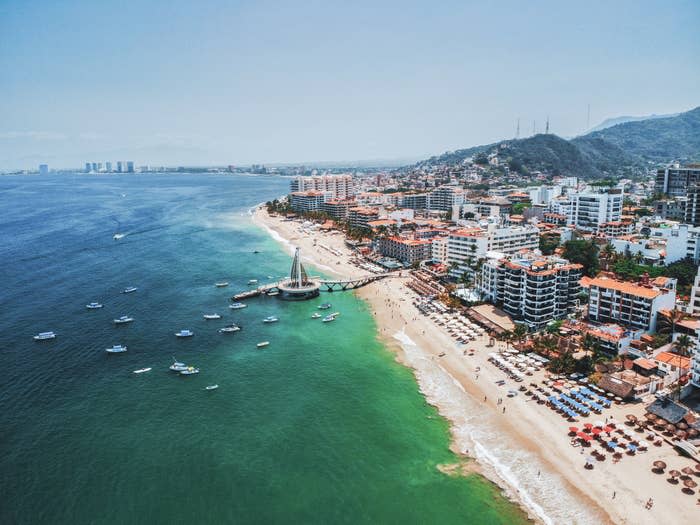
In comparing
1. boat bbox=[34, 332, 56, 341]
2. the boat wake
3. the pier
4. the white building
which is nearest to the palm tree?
the boat wake

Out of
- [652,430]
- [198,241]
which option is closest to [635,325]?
[652,430]

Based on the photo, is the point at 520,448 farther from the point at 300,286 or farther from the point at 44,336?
the point at 44,336

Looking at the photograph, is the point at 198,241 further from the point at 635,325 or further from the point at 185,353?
the point at 635,325

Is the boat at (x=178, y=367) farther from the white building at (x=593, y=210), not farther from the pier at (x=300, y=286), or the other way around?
the white building at (x=593, y=210)

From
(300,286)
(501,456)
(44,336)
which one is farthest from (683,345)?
(44,336)

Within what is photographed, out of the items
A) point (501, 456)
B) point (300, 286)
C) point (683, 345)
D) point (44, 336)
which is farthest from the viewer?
point (300, 286)
